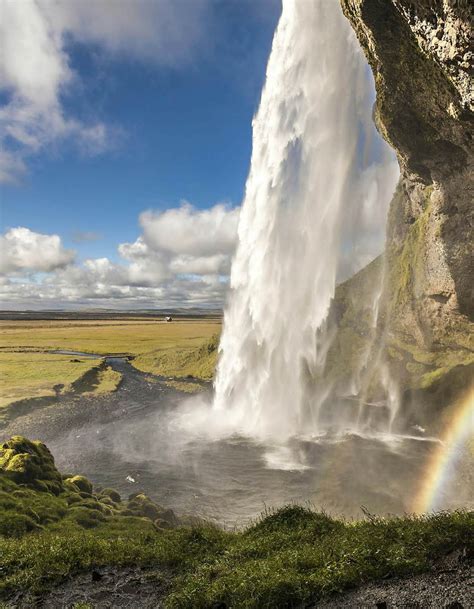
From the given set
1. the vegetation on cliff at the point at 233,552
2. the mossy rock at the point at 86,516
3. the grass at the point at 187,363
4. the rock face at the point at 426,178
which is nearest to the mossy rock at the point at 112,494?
the mossy rock at the point at 86,516

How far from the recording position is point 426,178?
30.7m

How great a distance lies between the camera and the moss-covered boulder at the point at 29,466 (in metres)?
18.6

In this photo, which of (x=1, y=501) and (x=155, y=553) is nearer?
(x=155, y=553)

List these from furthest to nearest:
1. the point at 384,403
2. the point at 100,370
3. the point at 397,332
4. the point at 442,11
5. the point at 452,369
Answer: the point at 100,370
the point at 397,332
the point at 384,403
the point at 452,369
the point at 442,11

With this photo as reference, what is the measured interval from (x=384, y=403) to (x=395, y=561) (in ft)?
102

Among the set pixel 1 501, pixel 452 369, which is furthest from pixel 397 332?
pixel 1 501

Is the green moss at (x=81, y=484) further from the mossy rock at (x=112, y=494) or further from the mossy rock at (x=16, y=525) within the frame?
the mossy rock at (x=16, y=525)

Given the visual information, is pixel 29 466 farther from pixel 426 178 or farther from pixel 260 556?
pixel 426 178

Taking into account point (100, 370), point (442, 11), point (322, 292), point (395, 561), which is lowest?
point (100, 370)

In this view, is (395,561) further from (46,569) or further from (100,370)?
(100,370)

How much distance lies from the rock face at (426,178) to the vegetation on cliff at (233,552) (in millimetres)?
15497

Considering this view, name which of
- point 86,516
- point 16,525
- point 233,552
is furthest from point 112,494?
point 233,552

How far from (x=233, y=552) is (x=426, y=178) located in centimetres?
3146

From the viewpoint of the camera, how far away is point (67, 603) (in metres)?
9.00
